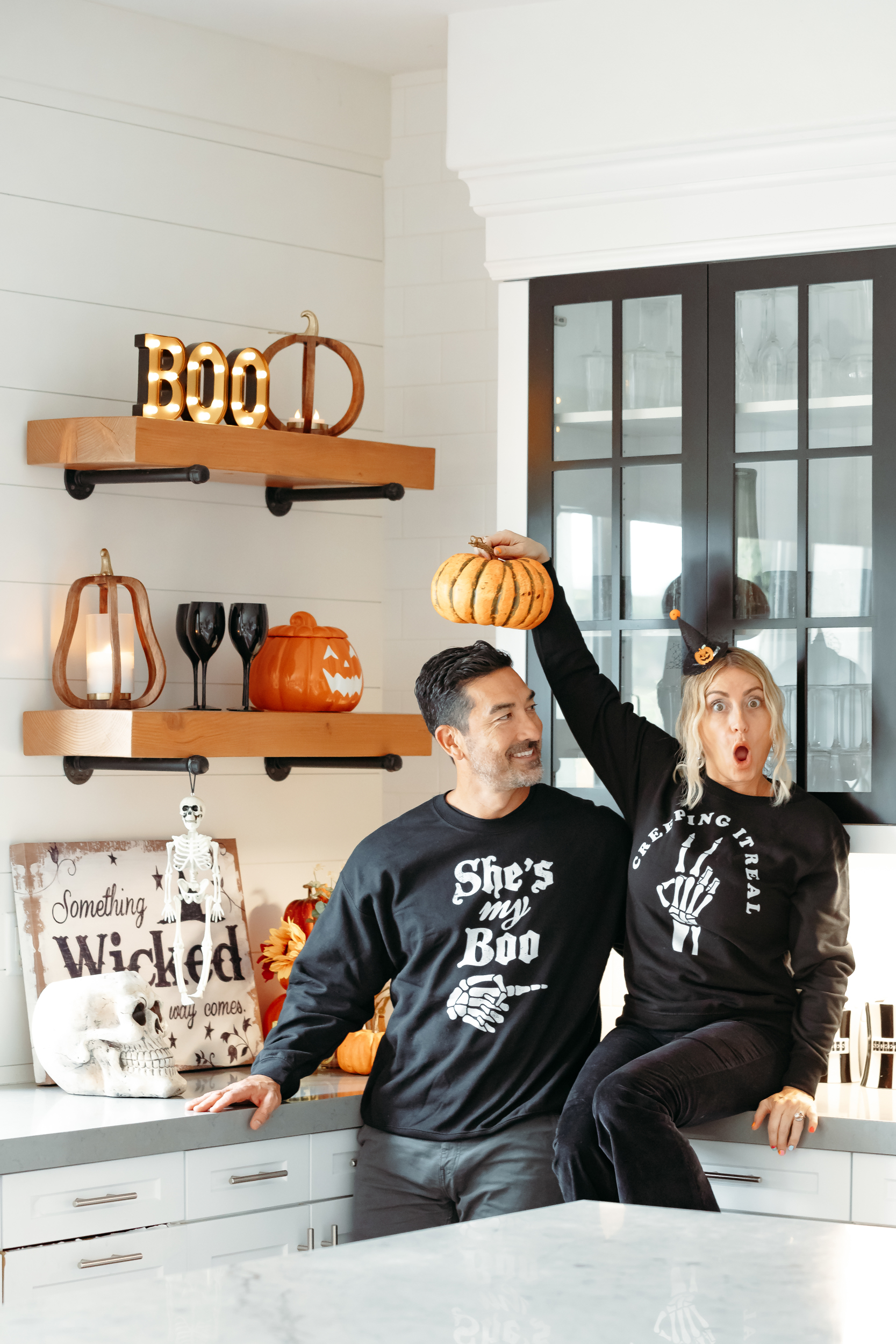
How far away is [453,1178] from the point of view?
8.52 ft

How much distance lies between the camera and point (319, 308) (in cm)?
344

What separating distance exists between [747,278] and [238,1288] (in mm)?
2281

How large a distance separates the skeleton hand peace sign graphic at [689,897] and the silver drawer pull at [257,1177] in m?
0.85

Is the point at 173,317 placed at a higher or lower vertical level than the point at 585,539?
higher

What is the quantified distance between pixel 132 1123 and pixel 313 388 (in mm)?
1581

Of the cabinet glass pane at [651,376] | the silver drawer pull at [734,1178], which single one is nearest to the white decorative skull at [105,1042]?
the silver drawer pull at [734,1178]

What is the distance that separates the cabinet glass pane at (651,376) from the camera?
2.89 metres

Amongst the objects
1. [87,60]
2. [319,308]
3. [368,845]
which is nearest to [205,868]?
[368,845]

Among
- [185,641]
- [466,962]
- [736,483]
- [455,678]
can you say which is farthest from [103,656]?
[736,483]

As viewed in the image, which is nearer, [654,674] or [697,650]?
[697,650]

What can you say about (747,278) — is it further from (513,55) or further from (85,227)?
(85,227)

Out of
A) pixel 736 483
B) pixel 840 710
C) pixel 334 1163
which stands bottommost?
pixel 334 1163

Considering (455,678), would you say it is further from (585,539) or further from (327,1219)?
(327,1219)

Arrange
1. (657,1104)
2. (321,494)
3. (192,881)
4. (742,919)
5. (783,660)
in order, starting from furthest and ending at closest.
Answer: (321,494) < (192,881) < (783,660) < (742,919) < (657,1104)
